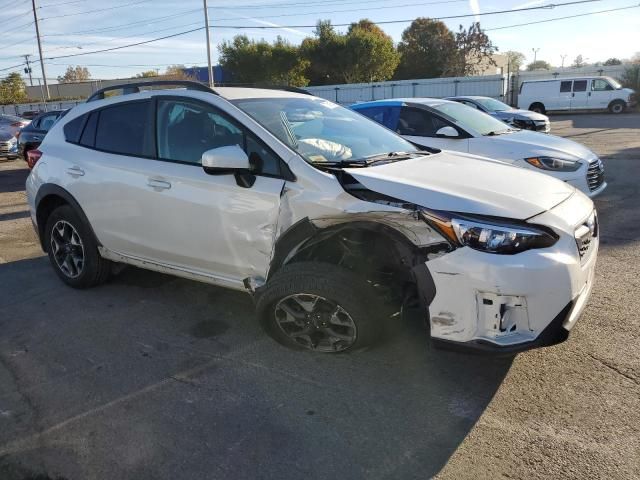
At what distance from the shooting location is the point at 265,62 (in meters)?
50.6

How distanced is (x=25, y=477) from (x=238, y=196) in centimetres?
191

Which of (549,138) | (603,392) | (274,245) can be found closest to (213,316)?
(274,245)

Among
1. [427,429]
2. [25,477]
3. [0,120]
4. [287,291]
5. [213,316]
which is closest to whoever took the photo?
[25,477]

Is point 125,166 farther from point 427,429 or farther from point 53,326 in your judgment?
point 427,429

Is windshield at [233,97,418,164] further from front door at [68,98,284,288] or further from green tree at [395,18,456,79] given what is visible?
green tree at [395,18,456,79]

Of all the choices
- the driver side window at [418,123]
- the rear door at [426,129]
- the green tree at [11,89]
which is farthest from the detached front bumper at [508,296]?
the green tree at [11,89]

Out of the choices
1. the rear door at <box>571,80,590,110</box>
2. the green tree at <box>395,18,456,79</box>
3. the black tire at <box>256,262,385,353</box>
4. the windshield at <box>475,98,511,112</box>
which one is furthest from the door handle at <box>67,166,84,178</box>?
the green tree at <box>395,18,456,79</box>

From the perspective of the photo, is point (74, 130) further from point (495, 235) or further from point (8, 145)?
point (8, 145)

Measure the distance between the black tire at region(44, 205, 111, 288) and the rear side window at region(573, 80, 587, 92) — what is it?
29067 millimetres

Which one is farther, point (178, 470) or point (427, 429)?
point (427, 429)

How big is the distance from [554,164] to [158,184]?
4.99 meters

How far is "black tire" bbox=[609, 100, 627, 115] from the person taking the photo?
27141 millimetres

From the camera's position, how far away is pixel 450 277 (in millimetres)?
2762

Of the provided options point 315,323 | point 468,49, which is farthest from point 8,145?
point 468,49
